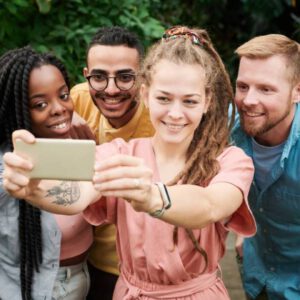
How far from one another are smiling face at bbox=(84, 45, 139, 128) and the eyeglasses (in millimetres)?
11

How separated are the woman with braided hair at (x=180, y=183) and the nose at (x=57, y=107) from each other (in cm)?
30

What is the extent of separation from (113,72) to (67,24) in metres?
1.62

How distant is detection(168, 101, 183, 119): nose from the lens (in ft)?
6.22

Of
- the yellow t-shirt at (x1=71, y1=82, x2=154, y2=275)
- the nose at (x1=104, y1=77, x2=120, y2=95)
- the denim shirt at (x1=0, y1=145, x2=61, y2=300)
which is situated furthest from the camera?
the nose at (x1=104, y1=77, x2=120, y2=95)

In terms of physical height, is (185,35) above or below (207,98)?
above

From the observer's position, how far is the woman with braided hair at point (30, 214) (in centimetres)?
213

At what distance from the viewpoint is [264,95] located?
259cm

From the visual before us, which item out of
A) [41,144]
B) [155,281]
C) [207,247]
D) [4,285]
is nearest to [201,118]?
[207,247]

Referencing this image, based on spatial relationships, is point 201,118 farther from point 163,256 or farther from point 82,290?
A: point 82,290

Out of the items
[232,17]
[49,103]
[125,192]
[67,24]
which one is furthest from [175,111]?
[232,17]

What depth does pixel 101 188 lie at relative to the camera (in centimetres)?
154

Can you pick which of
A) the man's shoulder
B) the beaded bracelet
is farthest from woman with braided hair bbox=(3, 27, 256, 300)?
the man's shoulder

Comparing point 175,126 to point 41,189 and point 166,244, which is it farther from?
point 41,189

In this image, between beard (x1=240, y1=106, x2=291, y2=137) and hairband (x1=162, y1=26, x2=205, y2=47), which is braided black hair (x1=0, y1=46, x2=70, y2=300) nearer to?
hairband (x1=162, y1=26, x2=205, y2=47)
